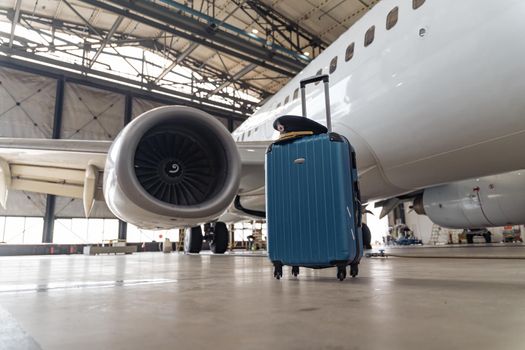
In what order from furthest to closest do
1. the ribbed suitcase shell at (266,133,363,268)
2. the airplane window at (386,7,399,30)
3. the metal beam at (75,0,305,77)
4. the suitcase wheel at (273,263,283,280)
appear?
the metal beam at (75,0,305,77) < the airplane window at (386,7,399,30) < the suitcase wheel at (273,263,283,280) < the ribbed suitcase shell at (266,133,363,268)

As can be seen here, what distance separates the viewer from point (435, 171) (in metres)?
3.52

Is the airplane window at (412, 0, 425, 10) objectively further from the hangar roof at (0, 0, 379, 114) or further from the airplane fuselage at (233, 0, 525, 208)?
the hangar roof at (0, 0, 379, 114)

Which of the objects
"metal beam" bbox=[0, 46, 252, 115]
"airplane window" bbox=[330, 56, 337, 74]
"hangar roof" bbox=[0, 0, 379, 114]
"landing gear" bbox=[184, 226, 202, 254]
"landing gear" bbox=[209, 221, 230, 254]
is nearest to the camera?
"airplane window" bbox=[330, 56, 337, 74]

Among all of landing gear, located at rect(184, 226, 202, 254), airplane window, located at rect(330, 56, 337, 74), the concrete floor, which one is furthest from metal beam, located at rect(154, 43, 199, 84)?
the concrete floor

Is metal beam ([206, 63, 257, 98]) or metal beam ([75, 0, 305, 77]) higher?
metal beam ([206, 63, 257, 98])

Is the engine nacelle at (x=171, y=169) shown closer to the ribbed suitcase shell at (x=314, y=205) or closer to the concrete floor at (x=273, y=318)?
the ribbed suitcase shell at (x=314, y=205)

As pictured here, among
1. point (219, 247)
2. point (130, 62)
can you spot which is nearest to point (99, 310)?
point (219, 247)

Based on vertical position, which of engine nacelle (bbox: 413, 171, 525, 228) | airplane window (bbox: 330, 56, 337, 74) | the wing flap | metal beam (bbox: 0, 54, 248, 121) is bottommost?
engine nacelle (bbox: 413, 171, 525, 228)

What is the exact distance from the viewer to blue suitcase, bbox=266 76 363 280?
1965mm

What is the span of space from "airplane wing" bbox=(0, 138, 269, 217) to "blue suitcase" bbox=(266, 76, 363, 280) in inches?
64.0

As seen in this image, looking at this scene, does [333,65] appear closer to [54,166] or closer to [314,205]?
[314,205]

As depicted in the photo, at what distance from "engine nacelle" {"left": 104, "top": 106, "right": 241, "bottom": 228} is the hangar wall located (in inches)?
574

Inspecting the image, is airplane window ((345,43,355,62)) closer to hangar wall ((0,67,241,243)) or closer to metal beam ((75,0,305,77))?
metal beam ((75,0,305,77))

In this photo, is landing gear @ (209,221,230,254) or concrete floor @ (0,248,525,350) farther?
landing gear @ (209,221,230,254)
